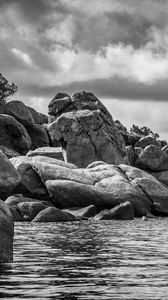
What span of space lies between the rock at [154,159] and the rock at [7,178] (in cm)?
2427

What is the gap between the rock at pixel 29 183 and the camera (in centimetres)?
3928

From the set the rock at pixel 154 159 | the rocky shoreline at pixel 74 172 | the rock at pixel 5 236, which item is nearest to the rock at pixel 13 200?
the rocky shoreline at pixel 74 172

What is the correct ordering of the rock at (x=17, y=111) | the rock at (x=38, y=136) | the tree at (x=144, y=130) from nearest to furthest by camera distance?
the rock at (x=17, y=111) < the rock at (x=38, y=136) < the tree at (x=144, y=130)

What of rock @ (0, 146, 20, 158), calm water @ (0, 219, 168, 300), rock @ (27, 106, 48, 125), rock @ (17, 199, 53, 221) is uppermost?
rock @ (27, 106, 48, 125)

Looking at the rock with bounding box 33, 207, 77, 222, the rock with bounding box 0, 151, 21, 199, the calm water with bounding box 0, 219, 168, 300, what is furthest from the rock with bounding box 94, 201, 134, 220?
the calm water with bounding box 0, 219, 168, 300

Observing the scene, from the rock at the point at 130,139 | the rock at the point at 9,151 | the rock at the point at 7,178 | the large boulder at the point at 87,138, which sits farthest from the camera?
the rock at the point at 130,139

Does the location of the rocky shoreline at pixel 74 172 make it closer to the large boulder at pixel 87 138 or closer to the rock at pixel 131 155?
the large boulder at pixel 87 138

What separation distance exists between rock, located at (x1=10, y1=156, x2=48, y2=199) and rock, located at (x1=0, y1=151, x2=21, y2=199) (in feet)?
8.33

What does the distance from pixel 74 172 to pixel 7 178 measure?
4898mm

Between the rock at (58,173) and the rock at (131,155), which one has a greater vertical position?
the rock at (131,155)

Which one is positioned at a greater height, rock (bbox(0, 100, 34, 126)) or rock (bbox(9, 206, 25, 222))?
rock (bbox(0, 100, 34, 126))

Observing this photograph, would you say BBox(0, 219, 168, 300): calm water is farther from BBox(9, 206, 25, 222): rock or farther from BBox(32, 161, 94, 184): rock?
BBox(32, 161, 94, 184): rock

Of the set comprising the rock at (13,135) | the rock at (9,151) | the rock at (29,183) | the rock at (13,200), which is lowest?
the rock at (13,200)

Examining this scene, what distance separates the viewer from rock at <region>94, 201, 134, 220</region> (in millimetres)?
34062
